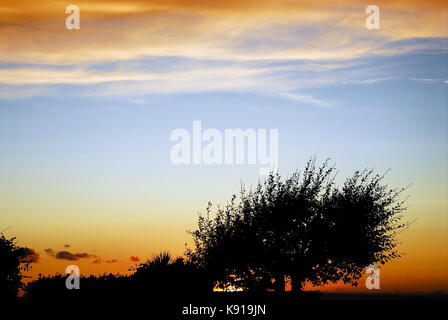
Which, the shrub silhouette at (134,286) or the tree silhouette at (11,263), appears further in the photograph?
the tree silhouette at (11,263)

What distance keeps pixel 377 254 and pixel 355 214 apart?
3.18 metres

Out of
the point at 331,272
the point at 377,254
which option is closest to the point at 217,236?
the point at 331,272

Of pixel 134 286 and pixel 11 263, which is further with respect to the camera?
pixel 11 263

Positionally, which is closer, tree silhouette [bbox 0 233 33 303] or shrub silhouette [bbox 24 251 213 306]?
shrub silhouette [bbox 24 251 213 306]

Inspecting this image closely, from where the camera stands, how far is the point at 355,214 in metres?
38.5

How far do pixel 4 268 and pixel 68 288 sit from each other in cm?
1372

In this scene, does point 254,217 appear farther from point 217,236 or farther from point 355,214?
point 355,214

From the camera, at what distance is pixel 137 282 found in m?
24.8
